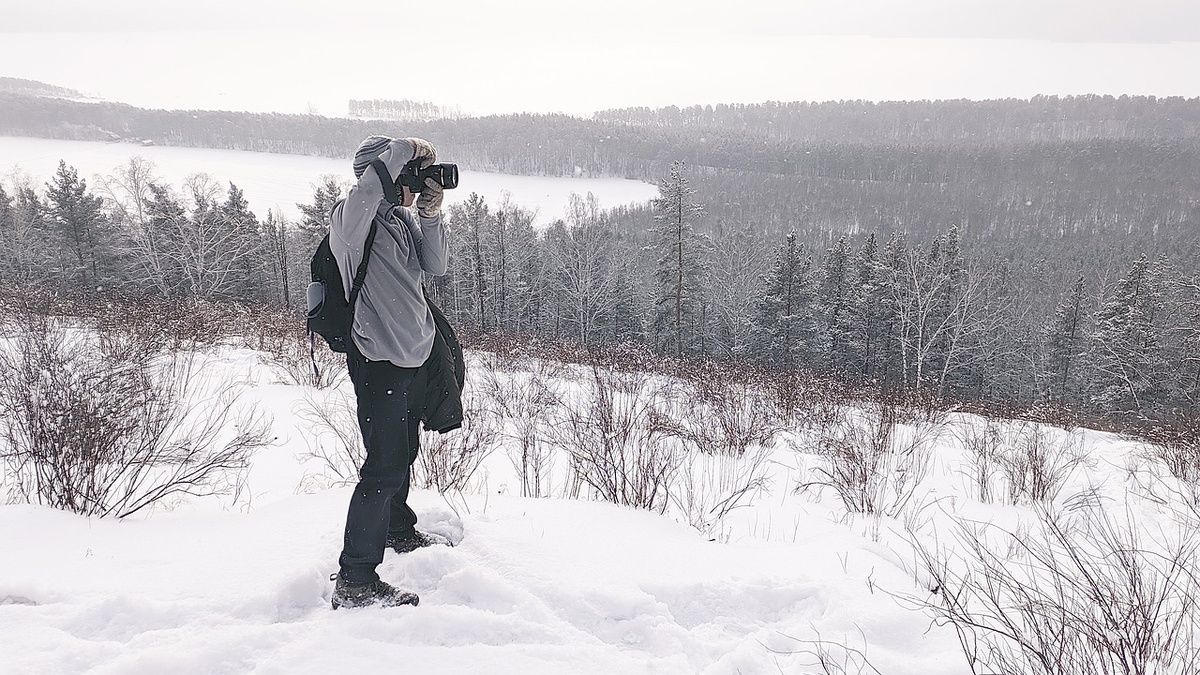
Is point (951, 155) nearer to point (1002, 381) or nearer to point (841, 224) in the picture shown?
point (841, 224)

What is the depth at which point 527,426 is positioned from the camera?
17.5ft

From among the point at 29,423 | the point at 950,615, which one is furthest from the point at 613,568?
the point at 29,423

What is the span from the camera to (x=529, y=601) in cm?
233

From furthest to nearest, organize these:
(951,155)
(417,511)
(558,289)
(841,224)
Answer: (951,155), (841,224), (558,289), (417,511)

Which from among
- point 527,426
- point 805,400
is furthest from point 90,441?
point 805,400

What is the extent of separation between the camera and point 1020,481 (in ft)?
19.5

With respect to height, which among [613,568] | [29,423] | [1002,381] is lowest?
[1002,381]

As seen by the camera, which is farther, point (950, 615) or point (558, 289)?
point (558, 289)

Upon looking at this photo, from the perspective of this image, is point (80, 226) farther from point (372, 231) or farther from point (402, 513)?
point (372, 231)

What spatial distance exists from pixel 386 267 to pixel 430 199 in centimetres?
34

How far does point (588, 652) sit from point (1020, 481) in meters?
5.85

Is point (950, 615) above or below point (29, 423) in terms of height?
below

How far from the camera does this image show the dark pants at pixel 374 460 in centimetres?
231

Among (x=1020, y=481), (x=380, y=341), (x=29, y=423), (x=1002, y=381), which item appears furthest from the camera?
(x=1002, y=381)
